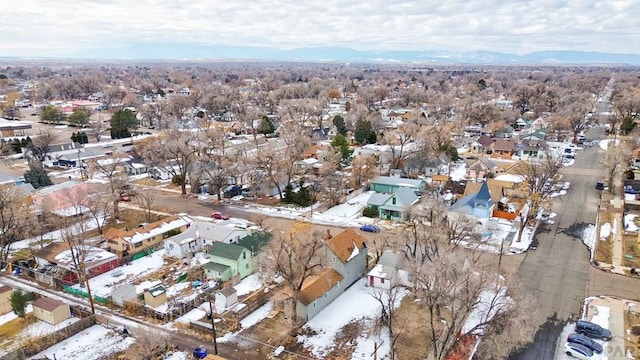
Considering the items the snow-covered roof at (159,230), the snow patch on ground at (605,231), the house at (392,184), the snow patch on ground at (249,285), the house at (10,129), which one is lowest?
the snow patch on ground at (249,285)

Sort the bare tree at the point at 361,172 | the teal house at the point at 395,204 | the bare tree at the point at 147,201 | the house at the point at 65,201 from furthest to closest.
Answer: the bare tree at the point at 361,172 < the teal house at the point at 395,204 < the bare tree at the point at 147,201 < the house at the point at 65,201

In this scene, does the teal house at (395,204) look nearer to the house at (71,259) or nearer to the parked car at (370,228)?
the parked car at (370,228)

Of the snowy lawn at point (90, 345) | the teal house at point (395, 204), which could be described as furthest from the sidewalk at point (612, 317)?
the snowy lawn at point (90, 345)

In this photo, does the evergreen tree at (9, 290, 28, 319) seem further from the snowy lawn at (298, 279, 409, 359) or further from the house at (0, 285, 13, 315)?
the snowy lawn at (298, 279, 409, 359)

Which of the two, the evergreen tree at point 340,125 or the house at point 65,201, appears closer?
the house at point 65,201

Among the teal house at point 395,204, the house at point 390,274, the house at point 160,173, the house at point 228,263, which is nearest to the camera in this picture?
the house at point 390,274

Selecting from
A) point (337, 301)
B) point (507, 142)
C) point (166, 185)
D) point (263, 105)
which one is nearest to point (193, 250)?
point (337, 301)

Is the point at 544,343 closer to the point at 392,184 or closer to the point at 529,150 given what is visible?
the point at 392,184

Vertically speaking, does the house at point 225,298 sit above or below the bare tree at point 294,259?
below
